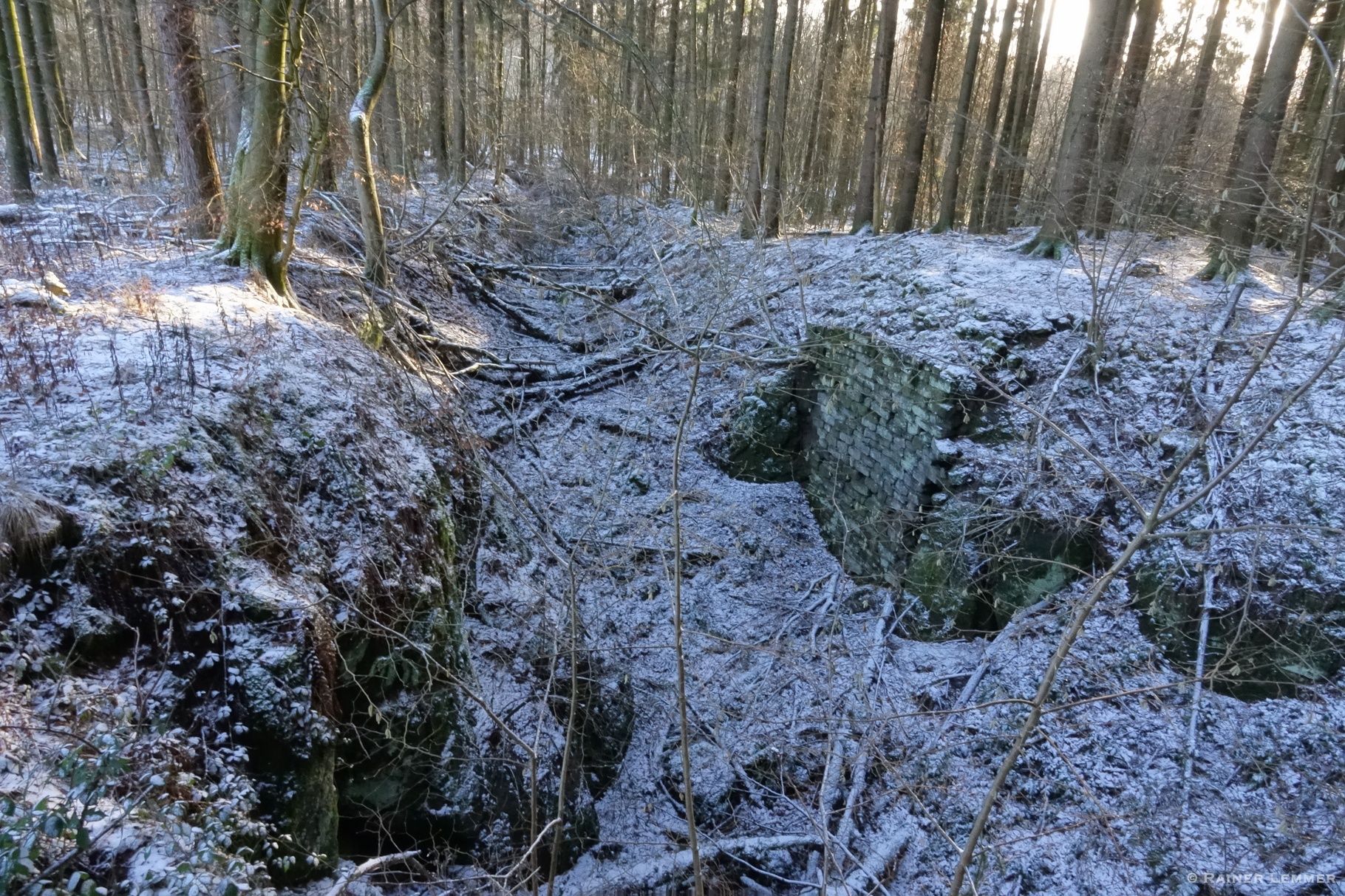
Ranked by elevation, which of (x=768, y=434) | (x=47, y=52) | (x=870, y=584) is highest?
(x=47, y=52)

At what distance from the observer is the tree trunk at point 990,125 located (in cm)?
1247

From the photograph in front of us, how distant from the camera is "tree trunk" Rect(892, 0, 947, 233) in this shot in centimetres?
1038

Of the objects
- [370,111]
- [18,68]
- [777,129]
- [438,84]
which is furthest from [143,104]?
[777,129]

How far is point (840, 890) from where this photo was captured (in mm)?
4203

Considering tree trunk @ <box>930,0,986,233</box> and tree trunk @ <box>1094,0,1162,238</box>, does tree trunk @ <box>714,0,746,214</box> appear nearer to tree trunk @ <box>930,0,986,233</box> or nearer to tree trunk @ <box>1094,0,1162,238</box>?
tree trunk @ <box>930,0,986,233</box>

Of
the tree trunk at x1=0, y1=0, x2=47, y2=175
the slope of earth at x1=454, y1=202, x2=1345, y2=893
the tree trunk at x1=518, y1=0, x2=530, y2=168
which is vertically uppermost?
the tree trunk at x1=518, y1=0, x2=530, y2=168

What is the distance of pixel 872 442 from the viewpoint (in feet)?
25.6

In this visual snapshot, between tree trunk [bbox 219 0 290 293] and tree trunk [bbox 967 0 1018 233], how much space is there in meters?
10.7

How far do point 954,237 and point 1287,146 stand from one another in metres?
4.09

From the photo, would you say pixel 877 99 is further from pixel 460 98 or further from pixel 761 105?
pixel 460 98

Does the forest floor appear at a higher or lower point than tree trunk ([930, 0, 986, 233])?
lower

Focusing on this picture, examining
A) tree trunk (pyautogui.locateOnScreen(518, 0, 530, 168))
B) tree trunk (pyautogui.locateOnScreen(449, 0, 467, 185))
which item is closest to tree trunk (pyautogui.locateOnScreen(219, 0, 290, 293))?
tree trunk (pyautogui.locateOnScreen(449, 0, 467, 185))

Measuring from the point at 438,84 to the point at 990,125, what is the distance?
1174cm

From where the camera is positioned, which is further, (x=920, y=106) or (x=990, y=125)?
(x=990, y=125)
